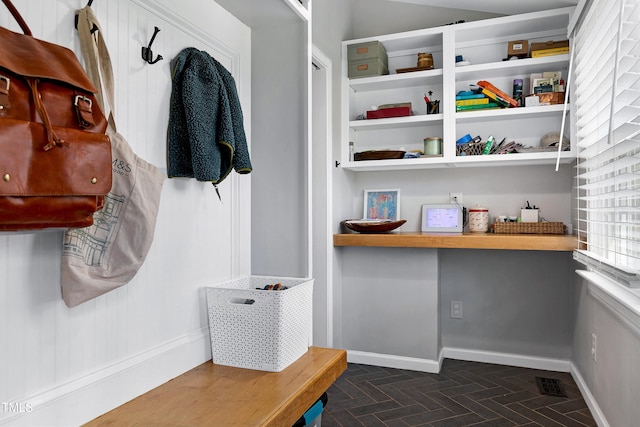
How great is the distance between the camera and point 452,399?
2.81 m

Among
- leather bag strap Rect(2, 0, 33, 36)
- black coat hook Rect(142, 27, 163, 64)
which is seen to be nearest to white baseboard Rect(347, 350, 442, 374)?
black coat hook Rect(142, 27, 163, 64)

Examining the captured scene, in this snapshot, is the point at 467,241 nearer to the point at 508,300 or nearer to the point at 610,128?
the point at 508,300

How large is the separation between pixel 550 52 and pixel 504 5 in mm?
482

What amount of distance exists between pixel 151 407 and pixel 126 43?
1.01m

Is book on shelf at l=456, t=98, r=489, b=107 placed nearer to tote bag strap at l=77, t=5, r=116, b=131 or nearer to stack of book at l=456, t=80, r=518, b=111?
stack of book at l=456, t=80, r=518, b=111

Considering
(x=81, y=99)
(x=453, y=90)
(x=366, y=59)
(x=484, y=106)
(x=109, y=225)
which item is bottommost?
(x=109, y=225)

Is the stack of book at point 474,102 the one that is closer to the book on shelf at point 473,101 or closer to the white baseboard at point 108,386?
the book on shelf at point 473,101

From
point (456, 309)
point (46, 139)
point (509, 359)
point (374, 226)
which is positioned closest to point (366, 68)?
point (374, 226)

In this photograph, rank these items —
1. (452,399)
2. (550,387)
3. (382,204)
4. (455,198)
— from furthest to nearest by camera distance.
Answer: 1. (382,204)
2. (455,198)
3. (550,387)
4. (452,399)

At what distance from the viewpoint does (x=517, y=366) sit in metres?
3.38

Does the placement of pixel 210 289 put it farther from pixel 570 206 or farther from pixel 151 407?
pixel 570 206

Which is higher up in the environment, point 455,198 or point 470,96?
point 470,96

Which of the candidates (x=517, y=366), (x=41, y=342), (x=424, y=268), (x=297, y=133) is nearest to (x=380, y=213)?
(x=424, y=268)

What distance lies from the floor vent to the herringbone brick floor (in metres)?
0.03
